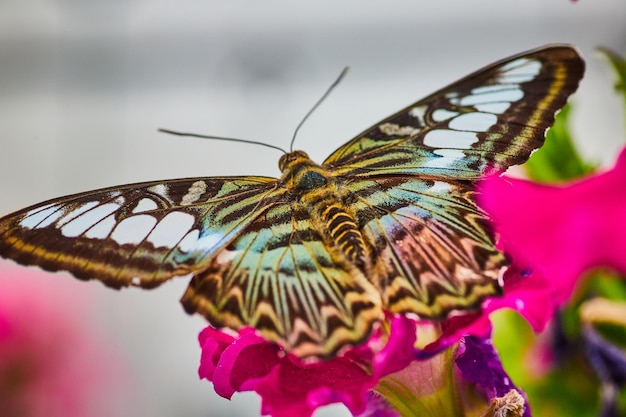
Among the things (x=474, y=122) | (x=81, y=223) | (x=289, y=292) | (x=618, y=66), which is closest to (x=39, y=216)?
(x=81, y=223)

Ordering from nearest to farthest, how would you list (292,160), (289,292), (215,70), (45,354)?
(289,292) → (292,160) → (45,354) → (215,70)

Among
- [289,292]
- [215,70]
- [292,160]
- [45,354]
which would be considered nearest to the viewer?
[289,292]

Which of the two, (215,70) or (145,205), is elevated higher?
(215,70)

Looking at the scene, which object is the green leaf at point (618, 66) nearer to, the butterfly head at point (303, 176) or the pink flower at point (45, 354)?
the butterfly head at point (303, 176)

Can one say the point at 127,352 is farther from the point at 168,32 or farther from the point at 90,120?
the point at 168,32

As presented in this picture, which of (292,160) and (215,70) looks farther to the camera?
(215,70)

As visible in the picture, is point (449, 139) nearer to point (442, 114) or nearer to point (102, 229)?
point (442, 114)

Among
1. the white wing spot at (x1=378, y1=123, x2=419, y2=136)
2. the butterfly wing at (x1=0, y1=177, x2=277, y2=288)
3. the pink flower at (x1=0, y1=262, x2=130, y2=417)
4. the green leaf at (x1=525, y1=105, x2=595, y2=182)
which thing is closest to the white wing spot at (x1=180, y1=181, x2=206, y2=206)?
the butterfly wing at (x1=0, y1=177, x2=277, y2=288)

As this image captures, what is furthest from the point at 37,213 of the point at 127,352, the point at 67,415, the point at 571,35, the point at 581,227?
the point at 571,35
